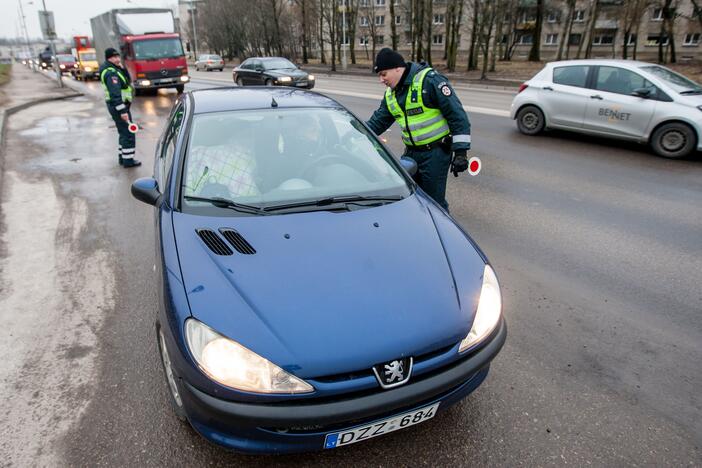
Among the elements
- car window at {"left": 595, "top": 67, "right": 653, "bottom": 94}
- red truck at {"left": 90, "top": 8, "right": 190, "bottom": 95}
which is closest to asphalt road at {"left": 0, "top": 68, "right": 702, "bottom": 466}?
car window at {"left": 595, "top": 67, "right": 653, "bottom": 94}

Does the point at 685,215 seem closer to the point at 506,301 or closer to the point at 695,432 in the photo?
the point at 506,301

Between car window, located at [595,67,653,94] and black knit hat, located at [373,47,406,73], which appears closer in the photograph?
black knit hat, located at [373,47,406,73]

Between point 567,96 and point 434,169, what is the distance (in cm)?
650

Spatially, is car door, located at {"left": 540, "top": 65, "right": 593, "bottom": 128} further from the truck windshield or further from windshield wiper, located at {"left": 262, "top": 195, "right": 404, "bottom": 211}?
the truck windshield

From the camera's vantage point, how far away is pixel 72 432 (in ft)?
8.04

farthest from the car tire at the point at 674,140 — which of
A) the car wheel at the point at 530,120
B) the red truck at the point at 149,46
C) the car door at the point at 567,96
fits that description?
the red truck at the point at 149,46

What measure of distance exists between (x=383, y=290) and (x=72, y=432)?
1826 millimetres

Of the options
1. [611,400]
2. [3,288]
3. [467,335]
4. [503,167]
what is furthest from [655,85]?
[3,288]

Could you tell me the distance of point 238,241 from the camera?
2412 millimetres

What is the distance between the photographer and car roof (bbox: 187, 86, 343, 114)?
3.52 metres

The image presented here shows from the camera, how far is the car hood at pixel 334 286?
1.90 metres

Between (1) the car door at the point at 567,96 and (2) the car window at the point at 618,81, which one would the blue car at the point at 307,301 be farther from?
(1) the car door at the point at 567,96

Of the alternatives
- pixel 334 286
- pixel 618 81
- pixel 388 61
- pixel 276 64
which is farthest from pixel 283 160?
pixel 276 64

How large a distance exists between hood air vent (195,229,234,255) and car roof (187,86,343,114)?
1.33 meters
